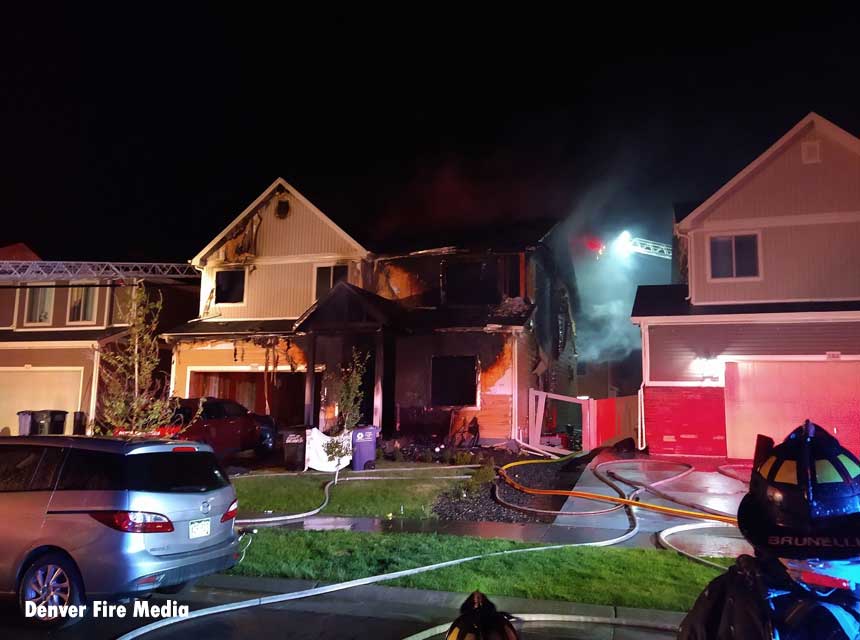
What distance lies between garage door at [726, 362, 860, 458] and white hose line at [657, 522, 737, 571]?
726 cm

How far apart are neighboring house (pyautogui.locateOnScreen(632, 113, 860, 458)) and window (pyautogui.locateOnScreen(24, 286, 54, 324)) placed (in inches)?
802

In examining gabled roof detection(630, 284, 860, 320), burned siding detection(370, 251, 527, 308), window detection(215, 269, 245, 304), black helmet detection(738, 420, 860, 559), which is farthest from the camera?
window detection(215, 269, 245, 304)

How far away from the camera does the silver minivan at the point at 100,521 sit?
5000 millimetres

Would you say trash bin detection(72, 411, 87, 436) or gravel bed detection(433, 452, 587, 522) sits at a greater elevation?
trash bin detection(72, 411, 87, 436)

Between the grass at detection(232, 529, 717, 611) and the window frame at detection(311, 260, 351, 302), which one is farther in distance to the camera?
the window frame at detection(311, 260, 351, 302)

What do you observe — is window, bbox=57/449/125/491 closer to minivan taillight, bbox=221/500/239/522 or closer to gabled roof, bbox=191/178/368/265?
minivan taillight, bbox=221/500/239/522

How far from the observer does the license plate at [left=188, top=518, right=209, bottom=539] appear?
541 centimetres

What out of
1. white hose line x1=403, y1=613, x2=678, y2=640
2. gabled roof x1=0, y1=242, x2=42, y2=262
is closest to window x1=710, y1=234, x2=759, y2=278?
white hose line x1=403, y1=613, x2=678, y2=640

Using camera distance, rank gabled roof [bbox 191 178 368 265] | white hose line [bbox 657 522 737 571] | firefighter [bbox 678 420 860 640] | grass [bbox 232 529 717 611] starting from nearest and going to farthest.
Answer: firefighter [bbox 678 420 860 640] < grass [bbox 232 529 717 611] < white hose line [bbox 657 522 737 571] < gabled roof [bbox 191 178 368 265]

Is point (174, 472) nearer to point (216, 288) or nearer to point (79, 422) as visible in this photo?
point (216, 288)

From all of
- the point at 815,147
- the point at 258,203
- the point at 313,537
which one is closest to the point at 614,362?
the point at 815,147

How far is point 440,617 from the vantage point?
16.7 ft

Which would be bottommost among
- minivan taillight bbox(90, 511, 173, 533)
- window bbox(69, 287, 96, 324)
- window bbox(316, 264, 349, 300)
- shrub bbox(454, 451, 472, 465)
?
shrub bbox(454, 451, 472, 465)

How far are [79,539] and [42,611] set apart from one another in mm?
614
